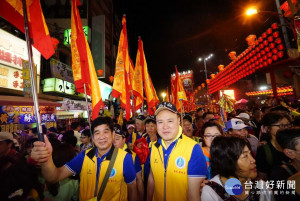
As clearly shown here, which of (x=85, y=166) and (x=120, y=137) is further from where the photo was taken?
(x=120, y=137)

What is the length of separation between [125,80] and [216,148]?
4.22 metres

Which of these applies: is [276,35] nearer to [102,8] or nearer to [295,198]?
[295,198]

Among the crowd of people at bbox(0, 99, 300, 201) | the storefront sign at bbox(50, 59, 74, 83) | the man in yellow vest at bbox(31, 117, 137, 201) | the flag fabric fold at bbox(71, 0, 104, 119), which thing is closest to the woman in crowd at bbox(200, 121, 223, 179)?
the crowd of people at bbox(0, 99, 300, 201)

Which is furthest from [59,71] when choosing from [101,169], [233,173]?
[233,173]

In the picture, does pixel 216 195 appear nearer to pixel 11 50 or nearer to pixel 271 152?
pixel 271 152

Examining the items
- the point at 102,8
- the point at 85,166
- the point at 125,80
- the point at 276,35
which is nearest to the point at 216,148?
the point at 85,166

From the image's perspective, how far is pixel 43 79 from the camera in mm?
12070

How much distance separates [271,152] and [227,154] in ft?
5.18

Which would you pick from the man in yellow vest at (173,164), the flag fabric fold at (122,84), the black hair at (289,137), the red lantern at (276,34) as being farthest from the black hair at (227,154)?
the red lantern at (276,34)

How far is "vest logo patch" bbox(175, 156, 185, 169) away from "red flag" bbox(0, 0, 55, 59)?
283 centimetres

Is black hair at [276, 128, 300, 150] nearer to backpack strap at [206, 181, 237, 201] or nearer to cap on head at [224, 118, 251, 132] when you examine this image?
backpack strap at [206, 181, 237, 201]

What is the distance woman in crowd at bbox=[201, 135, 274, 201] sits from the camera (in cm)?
173

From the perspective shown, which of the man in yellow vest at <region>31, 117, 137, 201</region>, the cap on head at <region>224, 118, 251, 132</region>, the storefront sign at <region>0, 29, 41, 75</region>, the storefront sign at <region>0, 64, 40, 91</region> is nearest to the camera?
the man in yellow vest at <region>31, 117, 137, 201</region>

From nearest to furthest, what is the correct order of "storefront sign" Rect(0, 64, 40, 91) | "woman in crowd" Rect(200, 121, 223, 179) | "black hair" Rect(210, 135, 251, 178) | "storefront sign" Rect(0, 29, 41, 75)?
"black hair" Rect(210, 135, 251, 178), "woman in crowd" Rect(200, 121, 223, 179), "storefront sign" Rect(0, 29, 41, 75), "storefront sign" Rect(0, 64, 40, 91)
